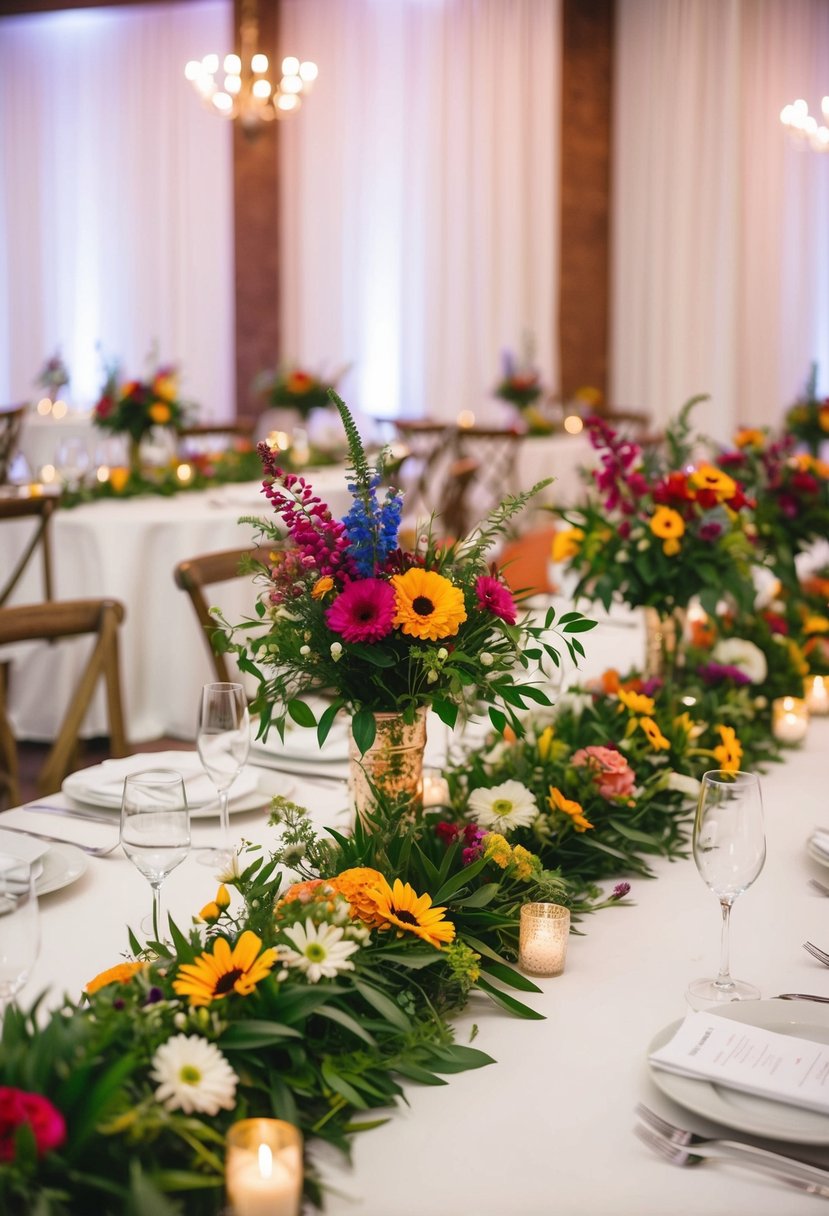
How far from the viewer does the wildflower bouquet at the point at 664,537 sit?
6.57 ft

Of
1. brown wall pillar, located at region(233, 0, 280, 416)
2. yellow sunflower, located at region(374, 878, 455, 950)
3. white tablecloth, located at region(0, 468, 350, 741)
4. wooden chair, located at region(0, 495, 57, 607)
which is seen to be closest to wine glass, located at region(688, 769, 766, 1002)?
A: yellow sunflower, located at region(374, 878, 455, 950)

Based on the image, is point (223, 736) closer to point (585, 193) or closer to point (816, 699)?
point (816, 699)

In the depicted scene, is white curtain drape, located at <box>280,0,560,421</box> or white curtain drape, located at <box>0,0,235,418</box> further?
white curtain drape, located at <box>0,0,235,418</box>

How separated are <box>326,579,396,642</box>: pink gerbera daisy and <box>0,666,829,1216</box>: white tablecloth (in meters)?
0.35

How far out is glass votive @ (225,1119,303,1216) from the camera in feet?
2.63

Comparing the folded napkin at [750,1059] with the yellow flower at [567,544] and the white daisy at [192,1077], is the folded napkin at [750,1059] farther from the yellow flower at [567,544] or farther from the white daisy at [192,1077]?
the yellow flower at [567,544]

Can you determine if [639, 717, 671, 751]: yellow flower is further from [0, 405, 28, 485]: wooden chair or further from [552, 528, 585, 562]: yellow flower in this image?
[0, 405, 28, 485]: wooden chair

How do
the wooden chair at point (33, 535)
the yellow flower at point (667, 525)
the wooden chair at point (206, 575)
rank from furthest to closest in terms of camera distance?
the wooden chair at point (33, 535) → the wooden chair at point (206, 575) → the yellow flower at point (667, 525)

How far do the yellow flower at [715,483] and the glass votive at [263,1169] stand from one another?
1379mm

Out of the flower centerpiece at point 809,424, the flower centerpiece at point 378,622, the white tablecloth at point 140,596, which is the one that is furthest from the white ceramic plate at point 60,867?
the flower centerpiece at point 809,424

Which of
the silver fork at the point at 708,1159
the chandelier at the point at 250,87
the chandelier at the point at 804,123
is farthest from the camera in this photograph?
the chandelier at the point at 250,87

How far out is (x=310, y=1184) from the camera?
0.90 metres

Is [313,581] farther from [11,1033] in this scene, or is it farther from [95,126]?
[95,126]

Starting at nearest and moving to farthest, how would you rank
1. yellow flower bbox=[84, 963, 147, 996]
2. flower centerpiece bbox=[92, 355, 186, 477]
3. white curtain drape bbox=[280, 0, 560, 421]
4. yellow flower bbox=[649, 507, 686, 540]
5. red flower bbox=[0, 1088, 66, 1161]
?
1. red flower bbox=[0, 1088, 66, 1161]
2. yellow flower bbox=[84, 963, 147, 996]
3. yellow flower bbox=[649, 507, 686, 540]
4. flower centerpiece bbox=[92, 355, 186, 477]
5. white curtain drape bbox=[280, 0, 560, 421]
